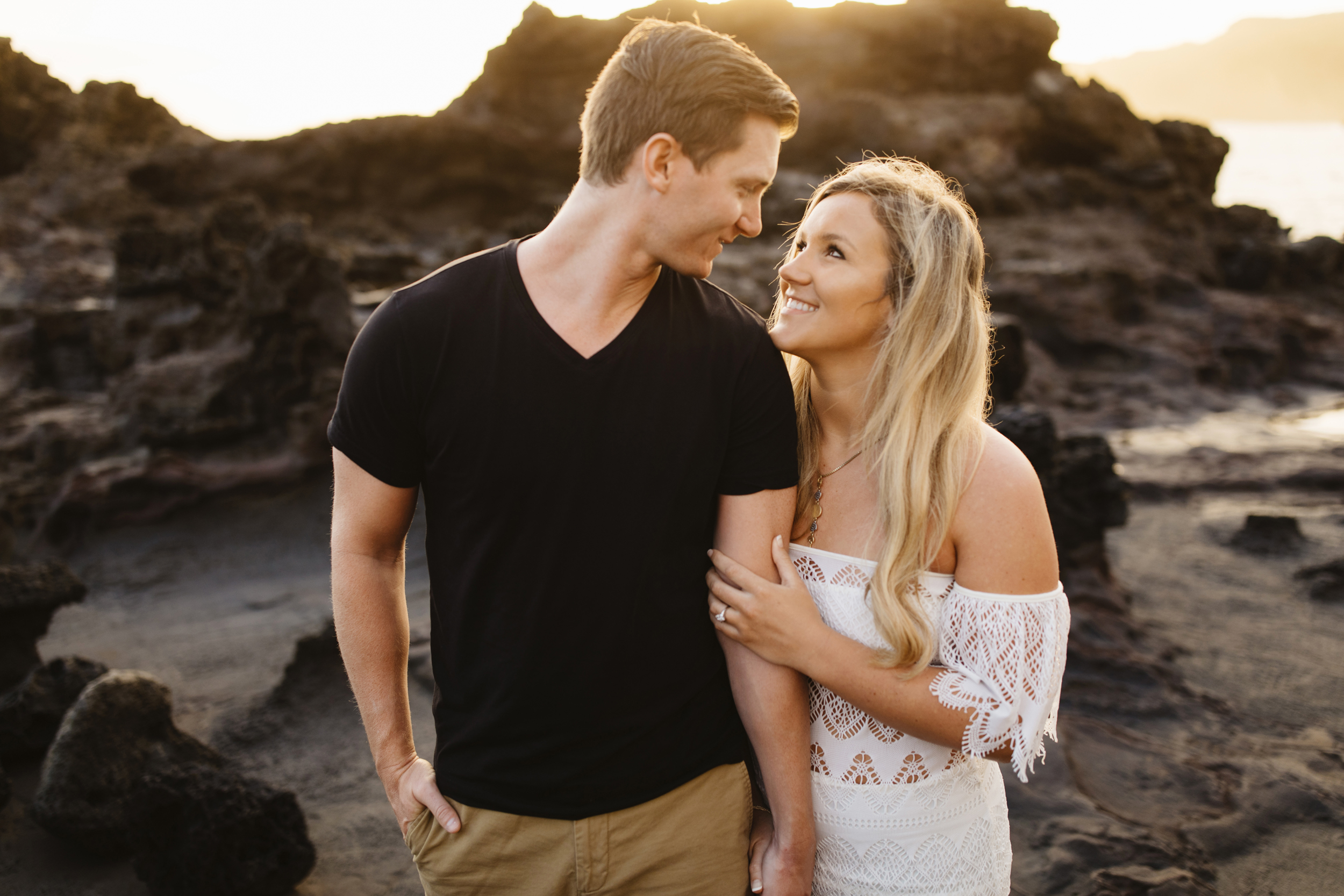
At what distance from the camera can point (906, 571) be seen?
1.81 metres

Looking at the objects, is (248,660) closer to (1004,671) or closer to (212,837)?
(212,837)

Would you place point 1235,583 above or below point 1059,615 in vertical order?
below

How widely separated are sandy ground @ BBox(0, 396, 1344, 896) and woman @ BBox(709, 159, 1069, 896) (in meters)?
1.77

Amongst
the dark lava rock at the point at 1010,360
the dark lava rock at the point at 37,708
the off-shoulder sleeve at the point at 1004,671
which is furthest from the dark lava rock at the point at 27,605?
the dark lava rock at the point at 1010,360

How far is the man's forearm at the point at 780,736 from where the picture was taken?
1.77 meters

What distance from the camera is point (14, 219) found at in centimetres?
1728

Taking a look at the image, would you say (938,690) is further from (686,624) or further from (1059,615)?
(686,624)

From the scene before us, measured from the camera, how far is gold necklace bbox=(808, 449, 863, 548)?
2006mm

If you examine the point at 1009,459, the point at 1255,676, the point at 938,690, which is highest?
the point at 1009,459

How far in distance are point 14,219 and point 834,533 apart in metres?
21.1

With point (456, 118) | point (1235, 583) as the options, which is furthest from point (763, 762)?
point (456, 118)

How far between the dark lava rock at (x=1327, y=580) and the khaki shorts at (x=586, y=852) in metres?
6.38

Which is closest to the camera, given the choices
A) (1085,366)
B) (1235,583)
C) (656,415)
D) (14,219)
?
(656,415)

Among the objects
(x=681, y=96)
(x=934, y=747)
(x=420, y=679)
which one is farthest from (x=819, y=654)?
(x=420, y=679)
